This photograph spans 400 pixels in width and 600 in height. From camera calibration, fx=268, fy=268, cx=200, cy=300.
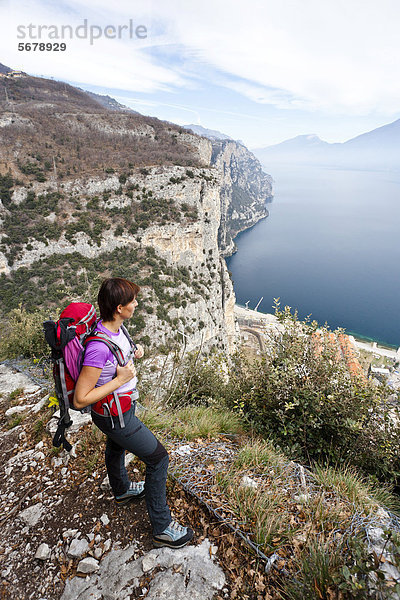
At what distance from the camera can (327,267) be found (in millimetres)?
70500

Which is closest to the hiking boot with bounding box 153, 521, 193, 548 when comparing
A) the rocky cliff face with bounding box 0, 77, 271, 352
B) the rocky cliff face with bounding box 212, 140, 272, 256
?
the rocky cliff face with bounding box 0, 77, 271, 352

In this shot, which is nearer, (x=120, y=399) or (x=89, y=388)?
(x=89, y=388)

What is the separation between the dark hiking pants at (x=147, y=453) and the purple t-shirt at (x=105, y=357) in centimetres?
25

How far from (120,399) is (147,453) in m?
0.49

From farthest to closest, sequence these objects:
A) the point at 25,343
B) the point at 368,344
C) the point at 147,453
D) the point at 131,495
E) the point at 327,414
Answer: the point at 368,344 → the point at 25,343 → the point at 327,414 → the point at 131,495 → the point at 147,453

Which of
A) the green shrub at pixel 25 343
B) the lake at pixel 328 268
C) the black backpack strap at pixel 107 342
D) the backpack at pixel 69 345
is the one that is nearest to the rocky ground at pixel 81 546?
the backpack at pixel 69 345

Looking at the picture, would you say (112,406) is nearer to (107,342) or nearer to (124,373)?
(124,373)

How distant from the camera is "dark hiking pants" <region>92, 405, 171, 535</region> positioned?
1917 mm

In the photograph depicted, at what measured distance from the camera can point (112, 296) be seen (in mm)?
1779

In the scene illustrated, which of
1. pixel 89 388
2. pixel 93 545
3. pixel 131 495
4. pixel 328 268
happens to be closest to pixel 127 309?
pixel 89 388

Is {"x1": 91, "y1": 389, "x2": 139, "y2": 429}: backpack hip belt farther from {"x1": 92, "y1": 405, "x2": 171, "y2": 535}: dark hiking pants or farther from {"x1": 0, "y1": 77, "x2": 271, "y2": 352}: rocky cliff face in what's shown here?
{"x1": 0, "y1": 77, "x2": 271, "y2": 352}: rocky cliff face

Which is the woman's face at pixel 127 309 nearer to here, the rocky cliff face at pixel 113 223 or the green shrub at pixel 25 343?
the green shrub at pixel 25 343

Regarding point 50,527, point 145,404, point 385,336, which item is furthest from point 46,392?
point 385,336

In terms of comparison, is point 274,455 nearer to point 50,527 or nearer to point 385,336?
point 50,527
